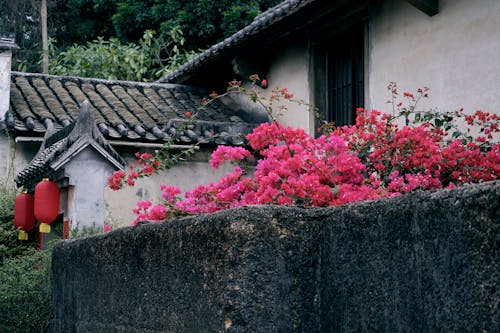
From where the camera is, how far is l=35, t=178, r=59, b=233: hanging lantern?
30.7 feet

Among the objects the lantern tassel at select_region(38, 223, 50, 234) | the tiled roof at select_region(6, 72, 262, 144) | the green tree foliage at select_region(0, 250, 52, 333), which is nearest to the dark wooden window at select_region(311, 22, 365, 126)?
the tiled roof at select_region(6, 72, 262, 144)

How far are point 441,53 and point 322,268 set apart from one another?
607 cm

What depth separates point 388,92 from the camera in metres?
9.17

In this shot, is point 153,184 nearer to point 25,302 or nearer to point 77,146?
point 77,146

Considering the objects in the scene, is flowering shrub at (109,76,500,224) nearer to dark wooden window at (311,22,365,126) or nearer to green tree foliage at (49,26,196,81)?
dark wooden window at (311,22,365,126)

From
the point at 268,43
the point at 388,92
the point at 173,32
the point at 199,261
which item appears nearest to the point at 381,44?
the point at 388,92

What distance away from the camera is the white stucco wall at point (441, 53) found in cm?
772

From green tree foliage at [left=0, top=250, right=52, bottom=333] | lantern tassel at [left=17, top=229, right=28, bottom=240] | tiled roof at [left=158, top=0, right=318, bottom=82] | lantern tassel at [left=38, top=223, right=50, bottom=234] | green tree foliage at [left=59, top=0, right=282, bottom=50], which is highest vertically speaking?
green tree foliage at [left=59, top=0, right=282, bottom=50]

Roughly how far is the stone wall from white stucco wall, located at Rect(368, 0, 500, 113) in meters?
4.86

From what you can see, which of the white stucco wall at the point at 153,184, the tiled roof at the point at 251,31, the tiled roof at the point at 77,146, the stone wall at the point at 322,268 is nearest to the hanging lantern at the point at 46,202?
the tiled roof at the point at 77,146

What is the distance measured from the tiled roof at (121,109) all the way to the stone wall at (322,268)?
761 cm

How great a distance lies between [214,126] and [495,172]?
7.61 m

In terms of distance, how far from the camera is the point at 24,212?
1002 cm

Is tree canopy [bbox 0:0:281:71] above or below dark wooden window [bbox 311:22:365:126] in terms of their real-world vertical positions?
above
